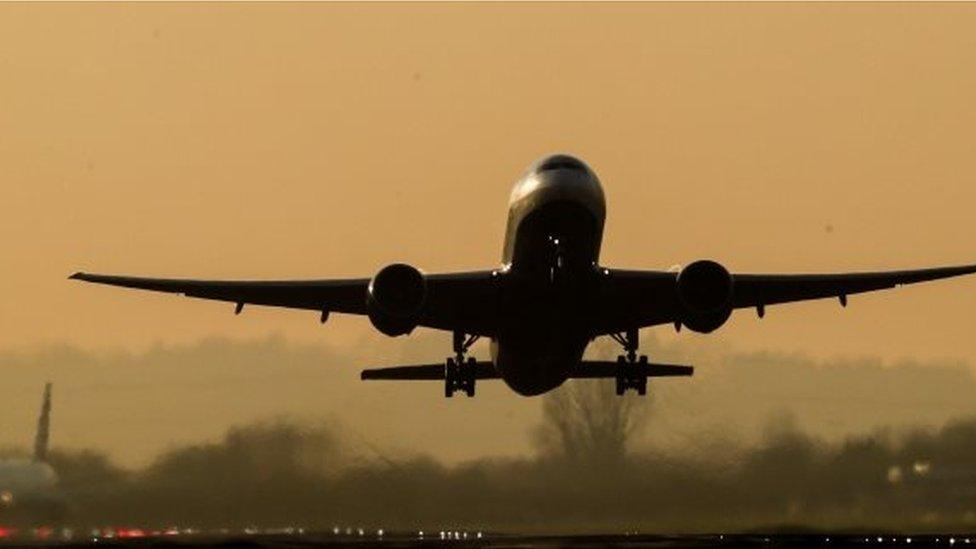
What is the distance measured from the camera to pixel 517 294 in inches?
2228

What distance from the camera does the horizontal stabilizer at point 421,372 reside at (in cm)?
6303

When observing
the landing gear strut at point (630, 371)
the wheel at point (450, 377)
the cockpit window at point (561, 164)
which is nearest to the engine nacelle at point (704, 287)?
the cockpit window at point (561, 164)

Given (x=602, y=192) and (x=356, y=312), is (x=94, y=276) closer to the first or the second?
(x=356, y=312)

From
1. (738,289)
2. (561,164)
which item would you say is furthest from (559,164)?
(738,289)

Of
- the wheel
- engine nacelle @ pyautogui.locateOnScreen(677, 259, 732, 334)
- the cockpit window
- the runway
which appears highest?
the cockpit window

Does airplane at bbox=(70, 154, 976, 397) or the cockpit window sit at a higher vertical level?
the cockpit window

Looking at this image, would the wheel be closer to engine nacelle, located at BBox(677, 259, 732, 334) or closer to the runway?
the runway

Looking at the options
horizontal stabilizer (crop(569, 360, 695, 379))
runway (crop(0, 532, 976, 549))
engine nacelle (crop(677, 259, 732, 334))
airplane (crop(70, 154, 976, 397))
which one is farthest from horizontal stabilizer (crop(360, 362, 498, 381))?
engine nacelle (crop(677, 259, 732, 334))

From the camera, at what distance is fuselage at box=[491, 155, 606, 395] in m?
54.9

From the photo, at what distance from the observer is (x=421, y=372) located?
6369 cm

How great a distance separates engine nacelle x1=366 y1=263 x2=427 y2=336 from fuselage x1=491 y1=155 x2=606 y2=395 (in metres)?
2.22

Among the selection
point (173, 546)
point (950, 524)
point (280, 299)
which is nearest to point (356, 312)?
point (280, 299)

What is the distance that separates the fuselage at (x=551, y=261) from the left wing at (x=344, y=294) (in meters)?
0.90

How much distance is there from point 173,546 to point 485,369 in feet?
41.5
